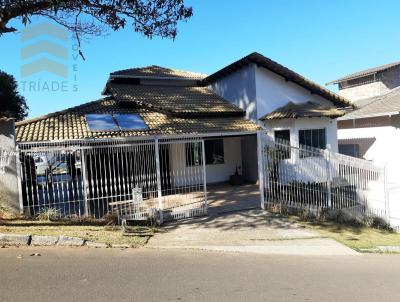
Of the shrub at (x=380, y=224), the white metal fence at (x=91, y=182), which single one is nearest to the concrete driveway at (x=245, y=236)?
the white metal fence at (x=91, y=182)

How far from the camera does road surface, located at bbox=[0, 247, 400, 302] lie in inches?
198

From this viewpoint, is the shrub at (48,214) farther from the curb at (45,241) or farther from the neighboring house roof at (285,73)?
the neighboring house roof at (285,73)

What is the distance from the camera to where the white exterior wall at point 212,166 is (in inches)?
591

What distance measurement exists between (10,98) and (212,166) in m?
16.3

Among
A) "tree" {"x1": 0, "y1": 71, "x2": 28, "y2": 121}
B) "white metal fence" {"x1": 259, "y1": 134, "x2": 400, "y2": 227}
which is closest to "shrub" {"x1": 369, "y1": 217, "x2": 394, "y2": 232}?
"white metal fence" {"x1": 259, "y1": 134, "x2": 400, "y2": 227}

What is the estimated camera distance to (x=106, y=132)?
12.0 meters

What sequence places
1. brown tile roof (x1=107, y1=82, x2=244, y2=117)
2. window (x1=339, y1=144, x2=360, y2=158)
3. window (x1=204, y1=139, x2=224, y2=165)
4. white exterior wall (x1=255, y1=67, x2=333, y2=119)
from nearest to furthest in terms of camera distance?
brown tile roof (x1=107, y1=82, x2=244, y2=117) → white exterior wall (x1=255, y1=67, x2=333, y2=119) → window (x1=204, y1=139, x2=224, y2=165) → window (x1=339, y1=144, x2=360, y2=158)

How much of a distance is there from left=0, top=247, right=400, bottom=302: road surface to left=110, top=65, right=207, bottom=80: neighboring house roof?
41.3ft

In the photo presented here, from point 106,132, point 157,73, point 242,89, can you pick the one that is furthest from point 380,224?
point 157,73

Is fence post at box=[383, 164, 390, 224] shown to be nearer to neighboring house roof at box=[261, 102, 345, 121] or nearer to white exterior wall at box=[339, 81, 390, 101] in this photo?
neighboring house roof at box=[261, 102, 345, 121]

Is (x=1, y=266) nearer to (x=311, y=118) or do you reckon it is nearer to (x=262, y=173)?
(x=262, y=173)

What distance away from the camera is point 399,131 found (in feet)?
57.1

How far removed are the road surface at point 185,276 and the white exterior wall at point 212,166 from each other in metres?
7.40

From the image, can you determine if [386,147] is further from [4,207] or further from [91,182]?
[4,207]
